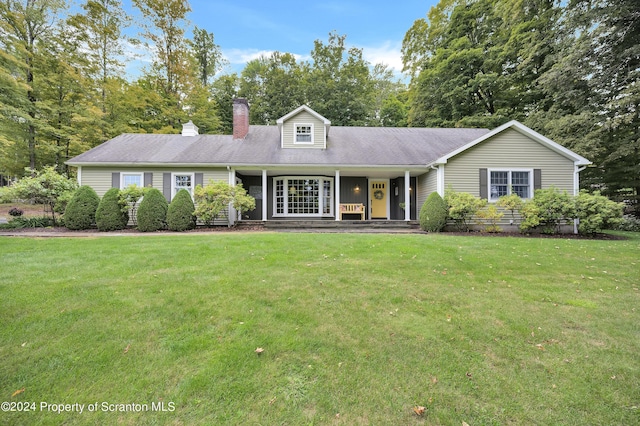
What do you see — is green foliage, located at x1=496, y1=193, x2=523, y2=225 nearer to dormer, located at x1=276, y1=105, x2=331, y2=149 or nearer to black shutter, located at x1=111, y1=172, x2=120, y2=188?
dormer, located at x1=276, y1=105, x2=331, y2=149

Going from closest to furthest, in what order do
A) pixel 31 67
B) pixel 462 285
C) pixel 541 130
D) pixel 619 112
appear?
pixel 462 285
pixel 619 112
pixel 541 130
pixel 31 67

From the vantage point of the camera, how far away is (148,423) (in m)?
1.90

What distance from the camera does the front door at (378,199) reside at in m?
14.7

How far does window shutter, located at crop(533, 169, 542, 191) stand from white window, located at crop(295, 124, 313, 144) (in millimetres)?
9827

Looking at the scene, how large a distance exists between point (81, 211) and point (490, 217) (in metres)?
15.3

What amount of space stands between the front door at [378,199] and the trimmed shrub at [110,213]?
11.2 metres

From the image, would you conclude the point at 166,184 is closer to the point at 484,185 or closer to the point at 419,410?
the point at 419,410

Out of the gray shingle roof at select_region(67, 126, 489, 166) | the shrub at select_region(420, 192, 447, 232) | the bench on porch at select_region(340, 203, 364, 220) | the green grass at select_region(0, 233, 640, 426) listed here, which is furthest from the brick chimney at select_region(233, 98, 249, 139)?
the green grass at select_region(0, 233, 640, 426)

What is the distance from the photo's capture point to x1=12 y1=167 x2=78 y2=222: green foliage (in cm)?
1052

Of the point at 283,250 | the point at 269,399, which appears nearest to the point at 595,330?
the point at 269,399

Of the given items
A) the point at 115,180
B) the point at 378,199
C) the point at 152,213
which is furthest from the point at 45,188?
the point at 378,199

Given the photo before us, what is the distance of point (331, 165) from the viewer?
1241 cm

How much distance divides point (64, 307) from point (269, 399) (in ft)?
9.79

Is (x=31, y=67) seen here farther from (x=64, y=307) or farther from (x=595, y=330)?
(x=595, y=330)
